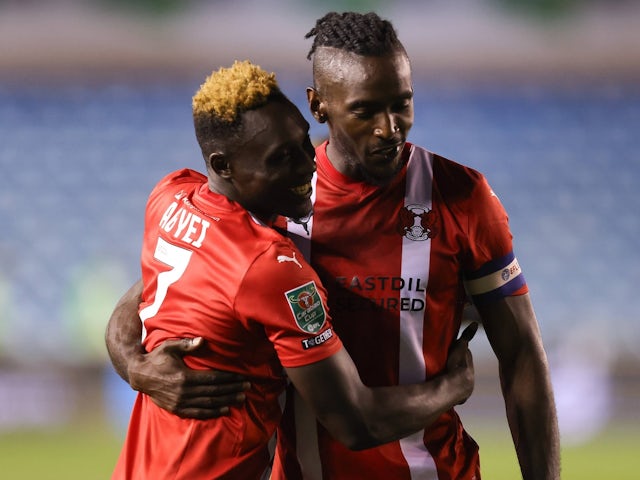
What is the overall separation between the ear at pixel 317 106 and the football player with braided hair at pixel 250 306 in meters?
0.13

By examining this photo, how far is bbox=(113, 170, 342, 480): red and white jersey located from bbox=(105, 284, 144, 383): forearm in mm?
71

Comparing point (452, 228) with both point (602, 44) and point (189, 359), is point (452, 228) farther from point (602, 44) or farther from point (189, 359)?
point (602, 44)

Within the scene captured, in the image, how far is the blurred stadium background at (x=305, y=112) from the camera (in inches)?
296

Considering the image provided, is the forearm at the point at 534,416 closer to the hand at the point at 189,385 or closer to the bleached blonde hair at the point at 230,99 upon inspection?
the hand at the point at 189,385

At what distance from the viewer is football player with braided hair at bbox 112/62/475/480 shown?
2252mm

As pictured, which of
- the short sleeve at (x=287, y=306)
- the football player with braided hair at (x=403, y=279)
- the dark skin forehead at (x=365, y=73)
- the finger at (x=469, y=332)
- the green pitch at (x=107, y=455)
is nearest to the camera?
the short sleeve at (x=287, y=306)

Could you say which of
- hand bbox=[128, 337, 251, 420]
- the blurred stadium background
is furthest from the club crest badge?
the blurred stadium background

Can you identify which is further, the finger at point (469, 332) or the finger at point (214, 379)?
the finger at point (469, 332)

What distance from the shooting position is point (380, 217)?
2.53 metres

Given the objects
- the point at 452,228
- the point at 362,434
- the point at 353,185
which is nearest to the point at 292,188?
the point at 353,185

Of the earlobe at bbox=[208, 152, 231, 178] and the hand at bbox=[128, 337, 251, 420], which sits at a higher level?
the earlobe at bbox=[208, 152, 231, 178]

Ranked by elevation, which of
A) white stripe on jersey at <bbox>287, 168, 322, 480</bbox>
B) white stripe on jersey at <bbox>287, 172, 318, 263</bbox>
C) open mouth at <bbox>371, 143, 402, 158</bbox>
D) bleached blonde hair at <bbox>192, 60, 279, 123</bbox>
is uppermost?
bleached blonde hair at <bbox>192, 60, 279, 123</bbox>

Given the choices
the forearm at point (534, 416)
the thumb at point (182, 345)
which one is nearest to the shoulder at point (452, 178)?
the forearm at point (534, 416)

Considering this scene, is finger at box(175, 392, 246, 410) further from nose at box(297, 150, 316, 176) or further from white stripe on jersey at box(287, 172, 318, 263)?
nose at box(297, 150, 316, 176)
